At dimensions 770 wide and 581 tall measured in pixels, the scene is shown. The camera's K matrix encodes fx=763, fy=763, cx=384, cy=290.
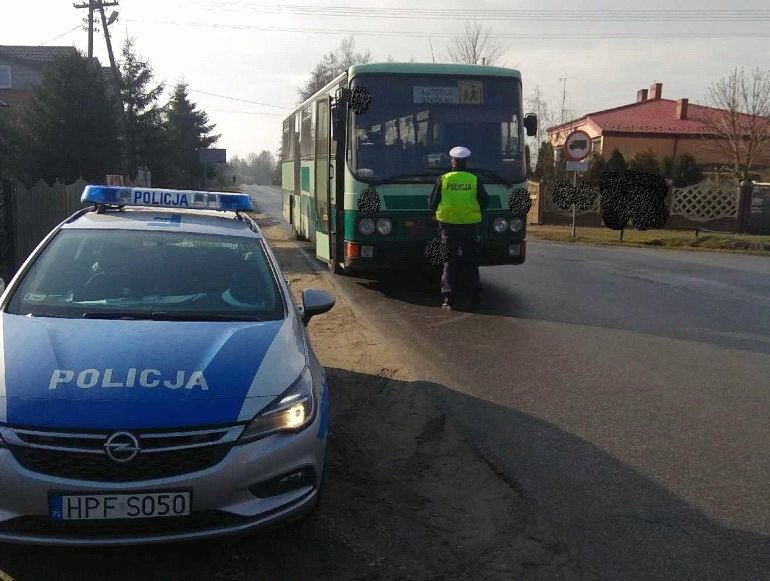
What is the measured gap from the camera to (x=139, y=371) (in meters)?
3.42

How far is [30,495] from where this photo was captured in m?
3.03

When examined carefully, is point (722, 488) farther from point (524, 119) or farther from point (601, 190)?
point (601, 190)

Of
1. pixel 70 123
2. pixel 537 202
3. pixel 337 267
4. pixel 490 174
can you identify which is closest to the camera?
pixel 490 174

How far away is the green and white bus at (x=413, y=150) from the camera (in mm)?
10250

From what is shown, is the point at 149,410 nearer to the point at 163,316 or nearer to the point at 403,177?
the point at 163,316

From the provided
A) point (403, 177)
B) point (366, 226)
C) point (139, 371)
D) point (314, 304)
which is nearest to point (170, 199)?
point (314, 304)

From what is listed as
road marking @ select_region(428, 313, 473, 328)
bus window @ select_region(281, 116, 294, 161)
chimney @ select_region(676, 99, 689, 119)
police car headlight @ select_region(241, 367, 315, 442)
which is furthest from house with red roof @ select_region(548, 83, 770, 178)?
police car headlight @ select_region(241, 367, 315, 442)

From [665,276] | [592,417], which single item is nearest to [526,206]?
[665,276]

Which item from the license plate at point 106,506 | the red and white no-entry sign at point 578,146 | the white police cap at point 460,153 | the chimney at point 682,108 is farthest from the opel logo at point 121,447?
the chimney at point 682,108

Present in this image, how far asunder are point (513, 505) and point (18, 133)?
889 inches

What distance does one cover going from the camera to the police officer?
9.52m

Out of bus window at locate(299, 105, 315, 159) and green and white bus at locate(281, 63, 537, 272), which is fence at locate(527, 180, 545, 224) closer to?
bus window at locate(299, 105, 315, 159)

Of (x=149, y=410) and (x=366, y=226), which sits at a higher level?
(x=366, y=226)

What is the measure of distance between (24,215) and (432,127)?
6.86m
